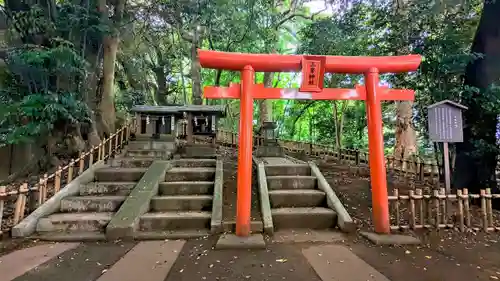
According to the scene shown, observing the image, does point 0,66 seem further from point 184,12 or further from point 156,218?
point 156,218

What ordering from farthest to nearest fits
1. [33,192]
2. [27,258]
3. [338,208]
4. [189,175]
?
1. [189,175]
2. [338,208]
3. [33,192]
4. [27,258]

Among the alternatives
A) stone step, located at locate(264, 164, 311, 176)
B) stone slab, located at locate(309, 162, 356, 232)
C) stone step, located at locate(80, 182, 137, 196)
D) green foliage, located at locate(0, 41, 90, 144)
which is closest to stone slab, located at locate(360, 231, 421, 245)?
stone slab, located at locate(309, 162, 356, 232)

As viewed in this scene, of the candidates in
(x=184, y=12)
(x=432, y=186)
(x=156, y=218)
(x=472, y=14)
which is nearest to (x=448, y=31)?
(x=472, y=14)

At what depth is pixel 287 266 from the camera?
13.1 ft

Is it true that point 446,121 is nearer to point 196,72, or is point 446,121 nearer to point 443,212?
point 443,212

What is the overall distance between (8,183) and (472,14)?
1323 cm

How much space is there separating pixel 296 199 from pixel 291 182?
2.23ft

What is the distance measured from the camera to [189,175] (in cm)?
748

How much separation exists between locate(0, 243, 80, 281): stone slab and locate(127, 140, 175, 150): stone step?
573 centimetres

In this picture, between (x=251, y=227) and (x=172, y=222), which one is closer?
(x=251, y=227)

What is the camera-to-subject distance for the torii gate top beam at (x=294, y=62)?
17.6 ft

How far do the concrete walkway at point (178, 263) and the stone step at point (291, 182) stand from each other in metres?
2.34

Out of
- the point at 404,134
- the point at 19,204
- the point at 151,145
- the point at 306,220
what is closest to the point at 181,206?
the point at 306,220

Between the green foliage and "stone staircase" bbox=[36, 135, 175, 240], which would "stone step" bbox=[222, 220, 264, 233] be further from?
the green foliage
